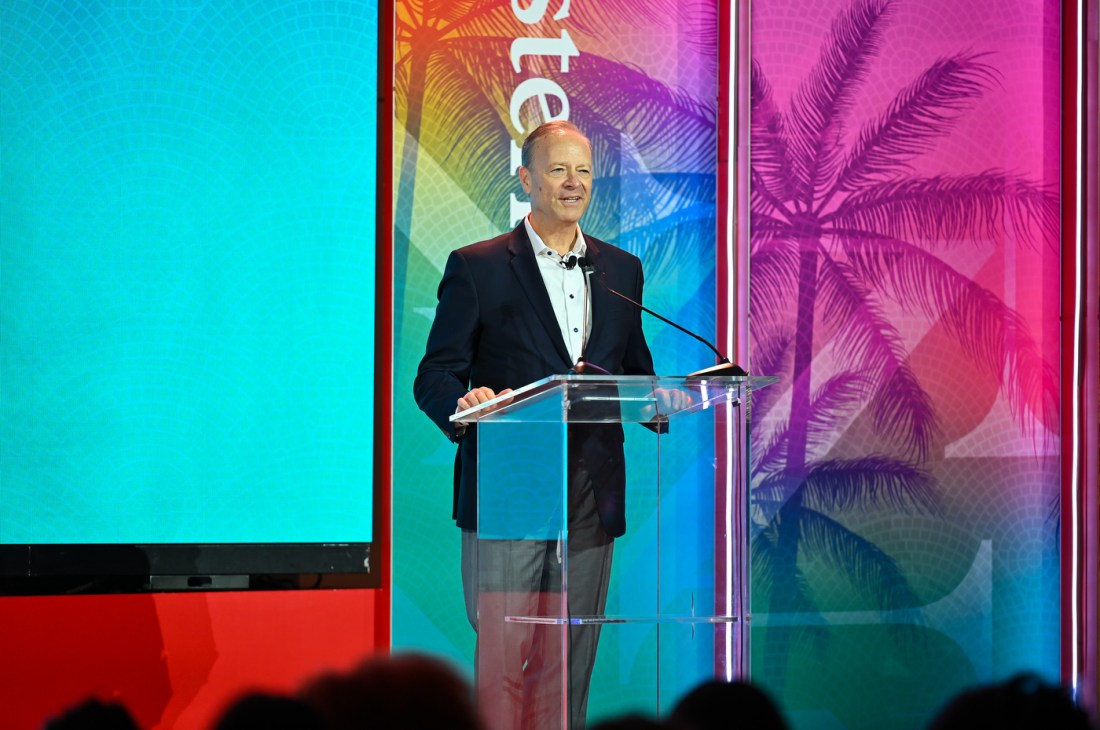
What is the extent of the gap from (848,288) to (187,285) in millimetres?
2348

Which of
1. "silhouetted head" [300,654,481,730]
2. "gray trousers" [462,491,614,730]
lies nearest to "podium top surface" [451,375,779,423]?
"gray trousers" [462,491,614,730]

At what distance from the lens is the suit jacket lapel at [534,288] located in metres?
3.24

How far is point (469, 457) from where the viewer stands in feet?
10.3

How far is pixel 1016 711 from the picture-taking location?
127 cm

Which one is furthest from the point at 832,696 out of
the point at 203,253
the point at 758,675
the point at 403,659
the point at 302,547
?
the point at 403,659

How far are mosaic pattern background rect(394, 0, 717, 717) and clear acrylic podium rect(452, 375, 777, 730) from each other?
189 cm

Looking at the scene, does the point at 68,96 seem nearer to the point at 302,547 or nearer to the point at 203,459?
the point at 203,459

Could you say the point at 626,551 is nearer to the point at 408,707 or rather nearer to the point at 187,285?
the point at 408,707

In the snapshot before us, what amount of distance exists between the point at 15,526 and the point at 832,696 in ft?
9.45

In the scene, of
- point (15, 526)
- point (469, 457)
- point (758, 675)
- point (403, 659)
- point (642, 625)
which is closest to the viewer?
point (403, 659)

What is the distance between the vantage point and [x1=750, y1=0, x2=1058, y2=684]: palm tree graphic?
473cm

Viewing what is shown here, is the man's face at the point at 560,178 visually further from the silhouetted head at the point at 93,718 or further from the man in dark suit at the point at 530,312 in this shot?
the silhouetted head at the point at 93,718

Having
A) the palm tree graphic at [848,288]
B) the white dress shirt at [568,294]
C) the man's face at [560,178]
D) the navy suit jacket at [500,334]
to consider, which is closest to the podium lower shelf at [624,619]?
the navy suit jacket at [500,334]

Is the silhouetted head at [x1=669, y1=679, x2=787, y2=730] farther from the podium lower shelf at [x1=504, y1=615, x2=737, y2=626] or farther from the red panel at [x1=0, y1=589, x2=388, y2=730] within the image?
the red panel at [x1=0, y1=589, x2=388, y2=730]
